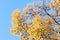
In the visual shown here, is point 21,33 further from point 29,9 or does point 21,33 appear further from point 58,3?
point 58,3

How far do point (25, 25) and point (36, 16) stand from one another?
1.60 meters

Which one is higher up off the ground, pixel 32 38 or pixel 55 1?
pixel 55 1

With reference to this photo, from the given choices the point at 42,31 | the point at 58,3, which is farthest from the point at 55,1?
the point at 42,31

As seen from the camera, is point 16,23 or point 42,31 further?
point 16,23

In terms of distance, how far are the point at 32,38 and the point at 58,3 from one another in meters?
2.74

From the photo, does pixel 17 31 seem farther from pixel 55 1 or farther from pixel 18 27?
pixel 55 1

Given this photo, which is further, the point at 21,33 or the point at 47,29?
the point at 21,33

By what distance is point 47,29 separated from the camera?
2777cm

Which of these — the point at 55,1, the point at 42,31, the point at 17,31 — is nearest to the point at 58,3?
the point at 55,1

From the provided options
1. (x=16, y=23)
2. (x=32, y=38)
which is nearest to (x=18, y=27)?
(x=16, y=23)

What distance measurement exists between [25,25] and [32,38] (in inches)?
77.3

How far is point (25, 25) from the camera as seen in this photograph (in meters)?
30.0

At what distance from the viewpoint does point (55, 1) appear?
28.3 meters

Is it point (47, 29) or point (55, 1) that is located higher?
point (55, 1)
